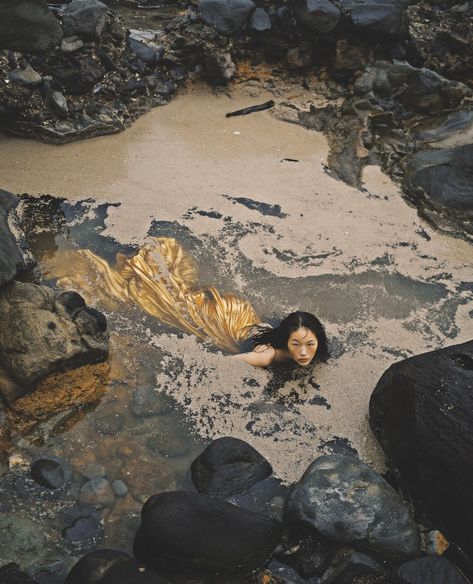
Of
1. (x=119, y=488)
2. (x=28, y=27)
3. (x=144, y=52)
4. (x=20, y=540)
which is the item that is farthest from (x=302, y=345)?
(x=144, y=52)

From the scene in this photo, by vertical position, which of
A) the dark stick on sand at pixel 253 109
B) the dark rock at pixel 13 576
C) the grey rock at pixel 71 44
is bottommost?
the dark rock at pixel 13 576

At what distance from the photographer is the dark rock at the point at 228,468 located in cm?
344

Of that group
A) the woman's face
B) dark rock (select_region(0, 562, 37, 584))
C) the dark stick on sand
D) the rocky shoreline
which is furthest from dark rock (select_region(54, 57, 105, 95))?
dark rock (select_region(0, 562, 37, 584))

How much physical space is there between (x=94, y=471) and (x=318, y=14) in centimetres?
574

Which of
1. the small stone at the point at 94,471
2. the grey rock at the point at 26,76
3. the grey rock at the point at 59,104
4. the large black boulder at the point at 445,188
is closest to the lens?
the small stone at the point at 94,471

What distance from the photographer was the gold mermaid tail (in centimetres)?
445

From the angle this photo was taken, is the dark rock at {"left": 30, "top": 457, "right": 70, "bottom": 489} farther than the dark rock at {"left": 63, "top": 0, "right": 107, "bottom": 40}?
No

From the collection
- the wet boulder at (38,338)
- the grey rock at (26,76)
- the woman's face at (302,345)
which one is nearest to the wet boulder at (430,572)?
the woman's face at (302,345)

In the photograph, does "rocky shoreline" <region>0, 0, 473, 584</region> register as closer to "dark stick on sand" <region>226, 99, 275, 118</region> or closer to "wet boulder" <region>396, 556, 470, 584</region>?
"wet boulder" <region>396, 556, 470, 584</region>

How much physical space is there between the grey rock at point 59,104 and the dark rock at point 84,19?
701 millimetres

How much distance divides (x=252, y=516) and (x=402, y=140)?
4711mm

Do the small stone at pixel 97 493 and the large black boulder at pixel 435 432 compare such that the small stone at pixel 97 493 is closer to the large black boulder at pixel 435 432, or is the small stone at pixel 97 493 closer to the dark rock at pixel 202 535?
the dark rock at pixel 202 535

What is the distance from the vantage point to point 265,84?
7379 mm

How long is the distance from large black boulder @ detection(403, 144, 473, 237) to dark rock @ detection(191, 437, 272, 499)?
302 cm
